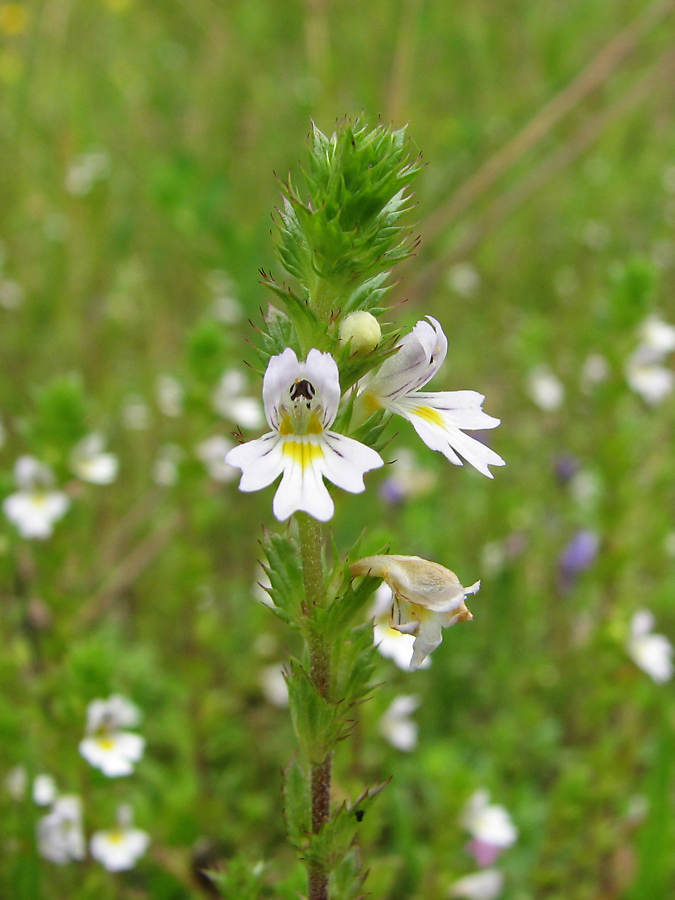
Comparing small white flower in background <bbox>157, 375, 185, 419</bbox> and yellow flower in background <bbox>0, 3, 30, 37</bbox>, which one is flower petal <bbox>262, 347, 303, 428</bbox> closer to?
small white flower in background <bbox>157, 375, 185, 419</bbox>

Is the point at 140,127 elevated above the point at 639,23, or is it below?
above

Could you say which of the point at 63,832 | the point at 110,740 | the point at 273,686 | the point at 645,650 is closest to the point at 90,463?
the point at 110,740

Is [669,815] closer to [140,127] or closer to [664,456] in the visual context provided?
[664,456]

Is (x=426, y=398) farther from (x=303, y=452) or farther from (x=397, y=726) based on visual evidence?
(x=397, y=726)

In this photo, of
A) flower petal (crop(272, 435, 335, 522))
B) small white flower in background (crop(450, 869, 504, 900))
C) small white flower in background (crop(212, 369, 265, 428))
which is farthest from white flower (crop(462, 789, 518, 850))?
flower petal (crop(272, 435, 335, 522))

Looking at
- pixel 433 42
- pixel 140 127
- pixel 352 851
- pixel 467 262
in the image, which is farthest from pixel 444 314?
pixel 352 851
